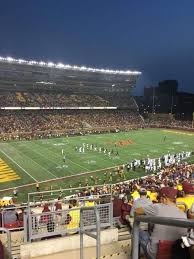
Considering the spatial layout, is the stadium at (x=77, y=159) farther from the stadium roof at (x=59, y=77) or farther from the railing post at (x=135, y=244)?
the stadium roof at (x=59, y=77)

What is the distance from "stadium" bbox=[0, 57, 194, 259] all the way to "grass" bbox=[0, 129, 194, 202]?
0.09m

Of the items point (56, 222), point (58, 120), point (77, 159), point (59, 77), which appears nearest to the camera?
point (56, 222)

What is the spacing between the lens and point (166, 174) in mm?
21797

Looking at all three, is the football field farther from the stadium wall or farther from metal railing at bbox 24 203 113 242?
the stadium wall

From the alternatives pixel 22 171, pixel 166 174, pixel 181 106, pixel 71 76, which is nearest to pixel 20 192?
pixel 22 171

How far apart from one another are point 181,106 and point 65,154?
7028 cm

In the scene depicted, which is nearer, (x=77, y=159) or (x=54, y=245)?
(x=54, y=245)

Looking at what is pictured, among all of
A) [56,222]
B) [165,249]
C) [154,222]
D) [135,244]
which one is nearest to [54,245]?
[56,222]

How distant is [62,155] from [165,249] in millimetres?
30111

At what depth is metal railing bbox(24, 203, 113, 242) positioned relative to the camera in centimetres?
576

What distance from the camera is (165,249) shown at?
313cm

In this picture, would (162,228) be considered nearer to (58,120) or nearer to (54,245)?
(54,245)

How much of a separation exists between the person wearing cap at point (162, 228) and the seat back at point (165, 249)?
1.5 inches

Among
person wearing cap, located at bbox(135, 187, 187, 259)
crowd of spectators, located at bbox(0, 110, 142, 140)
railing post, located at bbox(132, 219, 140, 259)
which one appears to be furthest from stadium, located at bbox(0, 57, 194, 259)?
person wearing cap, located at bbox(135, 187, 187, 259)
